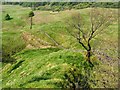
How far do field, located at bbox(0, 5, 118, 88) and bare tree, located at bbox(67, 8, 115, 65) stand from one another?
131 centimetres

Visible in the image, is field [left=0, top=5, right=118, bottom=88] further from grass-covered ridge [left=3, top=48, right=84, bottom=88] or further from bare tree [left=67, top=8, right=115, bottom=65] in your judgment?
bare tree [left=67, top=8, right=115, bottom=65]

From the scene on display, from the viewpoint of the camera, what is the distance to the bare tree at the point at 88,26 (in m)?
43.7

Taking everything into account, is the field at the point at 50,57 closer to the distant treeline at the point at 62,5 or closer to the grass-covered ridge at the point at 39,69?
the grass-covered ridge at the point at 39,69

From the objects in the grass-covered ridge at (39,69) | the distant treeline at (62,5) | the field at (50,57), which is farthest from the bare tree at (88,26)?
the distant treeline at (62,5)

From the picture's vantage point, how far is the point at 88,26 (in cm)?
6925

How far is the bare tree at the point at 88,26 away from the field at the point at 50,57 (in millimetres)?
1313

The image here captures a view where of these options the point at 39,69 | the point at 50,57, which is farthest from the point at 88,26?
the point at 39,69

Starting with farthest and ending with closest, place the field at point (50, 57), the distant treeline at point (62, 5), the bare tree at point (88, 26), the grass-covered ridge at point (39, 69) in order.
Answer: the distant treeline at point (62, 5)
the bare tree at point (88, 26)
the field at point (50, 57)
the grass-covered ridge at point (39, 69)

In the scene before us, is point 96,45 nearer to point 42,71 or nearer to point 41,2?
point 42,71

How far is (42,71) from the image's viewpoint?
3694 cm

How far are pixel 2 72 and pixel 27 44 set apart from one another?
11.9 metres

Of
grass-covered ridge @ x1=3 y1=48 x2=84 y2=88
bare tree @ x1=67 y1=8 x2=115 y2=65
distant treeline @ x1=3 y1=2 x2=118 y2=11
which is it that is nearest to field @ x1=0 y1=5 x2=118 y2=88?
grass-covered ridge @ x1=3 y1=48 x2=84 y2=88

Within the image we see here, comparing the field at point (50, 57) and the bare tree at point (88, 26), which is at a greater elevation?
the bare tree at point (88, 26)

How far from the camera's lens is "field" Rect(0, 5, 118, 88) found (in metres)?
36.2
